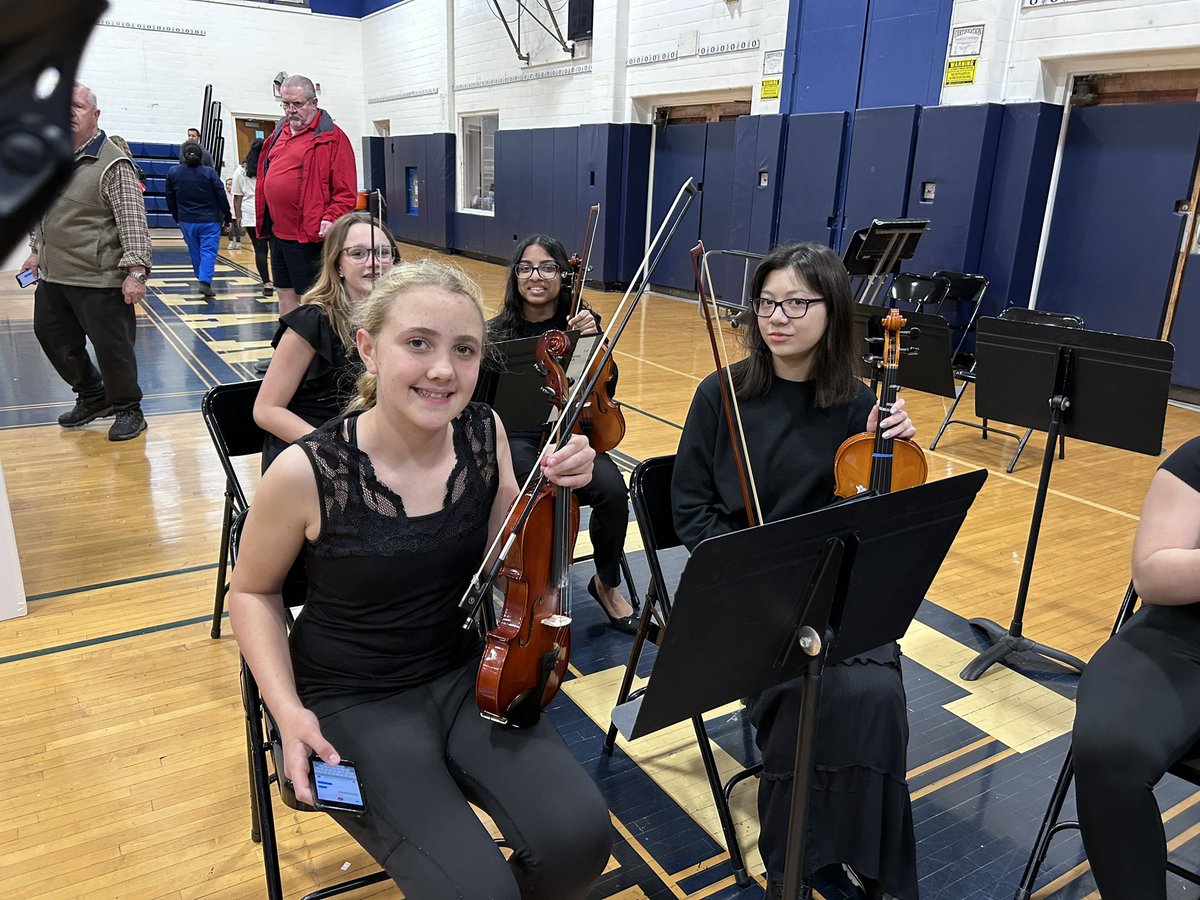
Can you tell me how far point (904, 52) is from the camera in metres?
7.05

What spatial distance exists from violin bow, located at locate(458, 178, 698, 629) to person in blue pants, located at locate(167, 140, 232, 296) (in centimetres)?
827

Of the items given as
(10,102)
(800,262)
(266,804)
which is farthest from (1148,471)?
(10,102)

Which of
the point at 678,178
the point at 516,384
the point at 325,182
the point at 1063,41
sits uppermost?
the point at 1063,41

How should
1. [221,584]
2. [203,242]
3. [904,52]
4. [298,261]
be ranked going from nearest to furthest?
[221,584] → [298,261] → [904,52] → [203,242]

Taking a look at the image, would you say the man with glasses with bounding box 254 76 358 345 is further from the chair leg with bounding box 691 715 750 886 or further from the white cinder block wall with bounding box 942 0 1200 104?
the white cinder block wall with bounding box 942 0 1200 104

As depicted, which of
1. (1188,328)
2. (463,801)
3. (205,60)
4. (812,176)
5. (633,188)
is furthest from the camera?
(205,60)

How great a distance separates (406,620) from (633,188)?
9.65m

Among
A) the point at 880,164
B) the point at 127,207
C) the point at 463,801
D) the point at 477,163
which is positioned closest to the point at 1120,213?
the point at 880,164

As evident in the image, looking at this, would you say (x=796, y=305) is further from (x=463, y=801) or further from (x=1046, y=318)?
(x=1046, y=318)

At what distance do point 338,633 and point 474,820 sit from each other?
1.35 feet

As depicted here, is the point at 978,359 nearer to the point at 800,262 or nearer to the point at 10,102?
the point at 800,262

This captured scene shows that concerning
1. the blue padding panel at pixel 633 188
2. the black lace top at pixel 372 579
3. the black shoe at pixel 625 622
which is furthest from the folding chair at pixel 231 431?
the blue padding panel at pixel 633 188

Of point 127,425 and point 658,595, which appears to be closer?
point 658,595

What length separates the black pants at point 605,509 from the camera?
283cm
